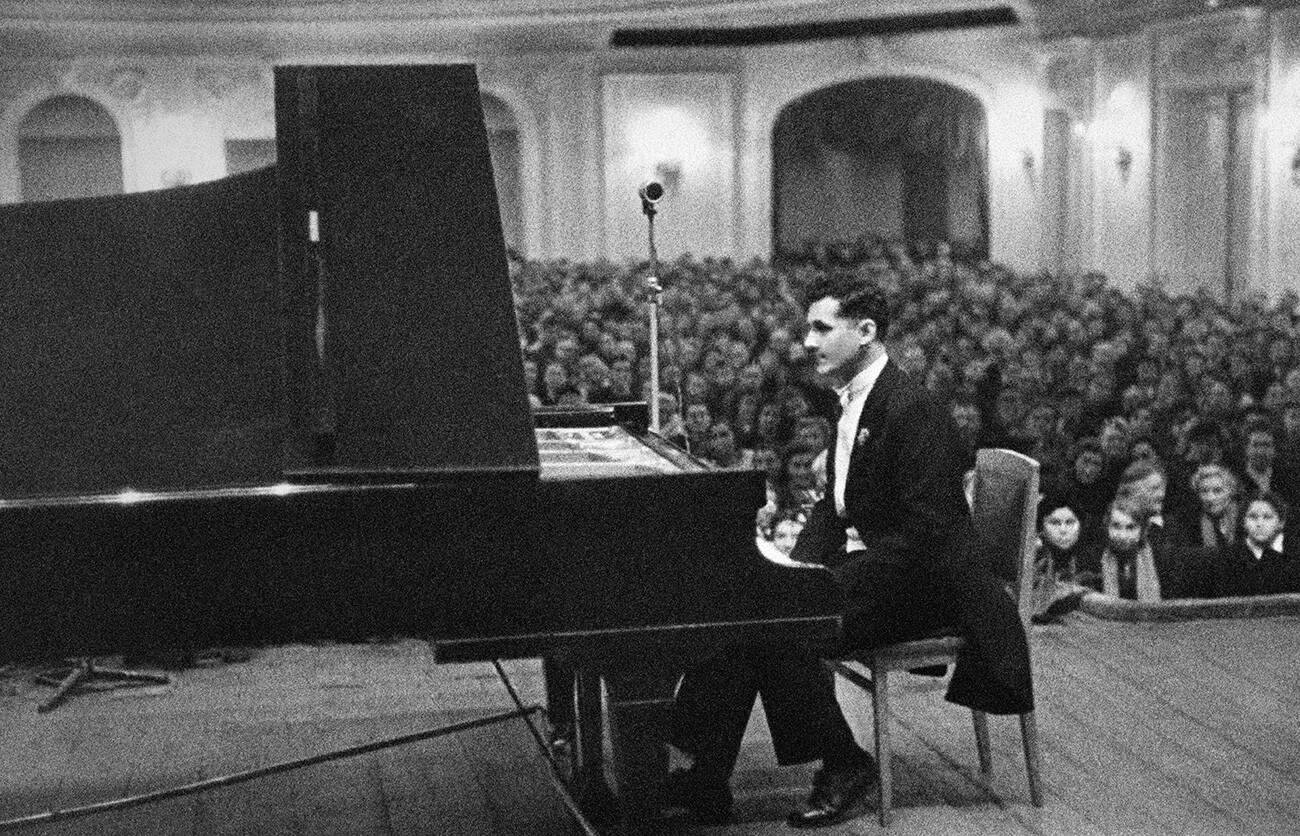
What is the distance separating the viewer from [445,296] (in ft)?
14.3

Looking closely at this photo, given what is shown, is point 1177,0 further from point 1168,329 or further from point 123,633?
point 123,633

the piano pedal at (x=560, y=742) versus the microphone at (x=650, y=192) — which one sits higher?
the microphone at (x=650, y=192)

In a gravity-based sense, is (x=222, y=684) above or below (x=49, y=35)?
below

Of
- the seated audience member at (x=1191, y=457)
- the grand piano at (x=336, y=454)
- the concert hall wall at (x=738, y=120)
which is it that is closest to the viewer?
the grand piano at (x=336, y=454)

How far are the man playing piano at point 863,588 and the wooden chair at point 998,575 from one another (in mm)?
52

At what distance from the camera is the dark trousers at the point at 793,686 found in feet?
16.3

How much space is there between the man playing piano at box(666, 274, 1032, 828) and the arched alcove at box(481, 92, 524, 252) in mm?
18162

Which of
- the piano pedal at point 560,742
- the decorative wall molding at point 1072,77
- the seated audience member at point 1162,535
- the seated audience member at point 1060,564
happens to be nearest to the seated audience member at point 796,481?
the seated audience member at point 1060,564

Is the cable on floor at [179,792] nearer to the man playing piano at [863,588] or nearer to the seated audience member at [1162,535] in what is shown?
the man playing piano at [863,588]

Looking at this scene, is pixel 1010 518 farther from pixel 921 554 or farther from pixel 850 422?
pixel 850 422

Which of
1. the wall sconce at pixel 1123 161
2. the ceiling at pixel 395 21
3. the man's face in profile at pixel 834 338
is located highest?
the ceiling at pixel 395 21

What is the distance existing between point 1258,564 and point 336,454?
4.55 metres

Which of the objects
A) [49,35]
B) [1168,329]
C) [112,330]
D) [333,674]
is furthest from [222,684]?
[49,35]

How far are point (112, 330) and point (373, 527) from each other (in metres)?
0.84
